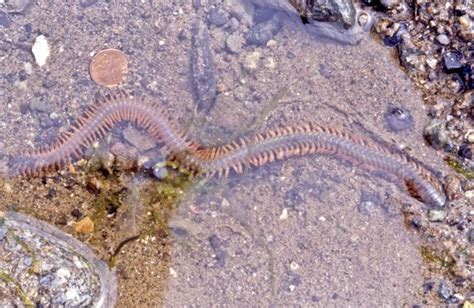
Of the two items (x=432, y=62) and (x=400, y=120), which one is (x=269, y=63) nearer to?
(x=400, y=120)

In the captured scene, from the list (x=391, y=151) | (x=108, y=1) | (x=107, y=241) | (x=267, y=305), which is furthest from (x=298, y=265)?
(x=108, y=1)

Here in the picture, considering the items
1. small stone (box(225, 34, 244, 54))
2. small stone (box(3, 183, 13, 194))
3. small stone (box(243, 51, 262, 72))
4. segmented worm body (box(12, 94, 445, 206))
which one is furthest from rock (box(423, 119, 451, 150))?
small stone (box(3, 183, 13, 194))

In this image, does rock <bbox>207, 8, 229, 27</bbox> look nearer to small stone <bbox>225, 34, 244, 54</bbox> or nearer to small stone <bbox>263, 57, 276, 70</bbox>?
small stone <bbox>225, 34, 244, 54</bbox>

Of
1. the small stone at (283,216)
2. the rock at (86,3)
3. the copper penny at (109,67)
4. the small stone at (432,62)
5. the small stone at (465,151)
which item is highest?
the small stone at (432,62)

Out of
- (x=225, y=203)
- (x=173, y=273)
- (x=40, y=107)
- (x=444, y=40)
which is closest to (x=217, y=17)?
(x=225, y=203)

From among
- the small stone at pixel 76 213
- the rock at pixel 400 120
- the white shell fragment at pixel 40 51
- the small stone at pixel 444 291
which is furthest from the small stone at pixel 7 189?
the small stone at pixel 444 291

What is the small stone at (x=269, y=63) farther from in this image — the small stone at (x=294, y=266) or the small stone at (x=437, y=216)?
the small stone at (x=437, y=216)
